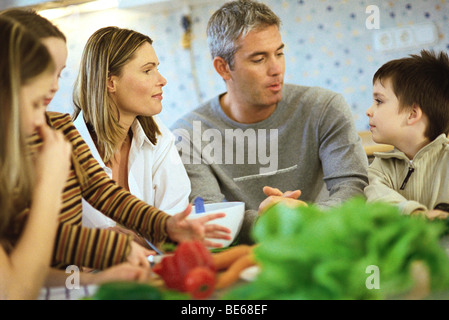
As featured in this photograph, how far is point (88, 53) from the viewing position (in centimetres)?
129

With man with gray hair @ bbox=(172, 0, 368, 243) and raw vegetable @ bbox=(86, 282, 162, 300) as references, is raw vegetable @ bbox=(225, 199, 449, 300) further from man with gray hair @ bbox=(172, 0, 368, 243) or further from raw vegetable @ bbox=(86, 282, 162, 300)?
man with gray hair @ bbox=(172, 0, 368, 243)

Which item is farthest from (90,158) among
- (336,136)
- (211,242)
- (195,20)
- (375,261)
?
(195,20)

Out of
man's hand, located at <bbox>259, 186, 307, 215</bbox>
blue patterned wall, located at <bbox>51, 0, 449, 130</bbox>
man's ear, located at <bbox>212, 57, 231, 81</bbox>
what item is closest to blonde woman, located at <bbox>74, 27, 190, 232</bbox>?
man's hand, located at <bbox>259, 186, 307, 215</bbox>

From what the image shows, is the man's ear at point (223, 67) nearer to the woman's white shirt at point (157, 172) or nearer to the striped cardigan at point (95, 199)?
the woman's white shirt at point (157, 172)

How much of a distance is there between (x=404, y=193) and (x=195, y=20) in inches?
75.8

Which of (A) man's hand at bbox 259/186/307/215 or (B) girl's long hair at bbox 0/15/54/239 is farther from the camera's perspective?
(A) man's hand at bbox 259/186/307/215

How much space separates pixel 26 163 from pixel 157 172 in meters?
0.71

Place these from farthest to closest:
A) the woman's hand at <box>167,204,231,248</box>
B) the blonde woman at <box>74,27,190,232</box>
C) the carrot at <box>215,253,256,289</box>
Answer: the blonde woman at <box>74,27,190,232</box> < the woman's hand at <box>167,204,231,248</box> < the carrot at <box>215,253,256,289</box>

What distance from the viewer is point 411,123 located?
3.92ft

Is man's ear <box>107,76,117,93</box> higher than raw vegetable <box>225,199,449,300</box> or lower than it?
higher

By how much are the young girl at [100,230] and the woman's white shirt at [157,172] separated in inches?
13.6

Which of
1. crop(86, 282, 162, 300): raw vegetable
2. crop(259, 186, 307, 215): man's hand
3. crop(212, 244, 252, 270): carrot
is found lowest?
crop(86, 282, 162, 300): raw vegetable

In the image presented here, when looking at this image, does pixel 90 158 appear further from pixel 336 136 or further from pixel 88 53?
pixel 336 136

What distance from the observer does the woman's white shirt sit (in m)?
1.29
